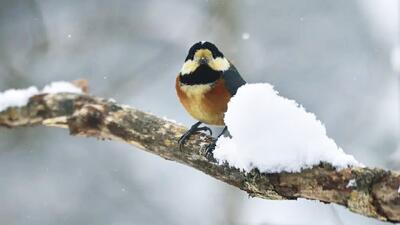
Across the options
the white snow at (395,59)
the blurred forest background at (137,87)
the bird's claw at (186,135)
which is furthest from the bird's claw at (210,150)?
the white snow at (395,59)

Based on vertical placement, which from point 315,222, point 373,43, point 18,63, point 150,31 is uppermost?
point 373,43

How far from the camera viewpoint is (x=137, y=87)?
685 cm

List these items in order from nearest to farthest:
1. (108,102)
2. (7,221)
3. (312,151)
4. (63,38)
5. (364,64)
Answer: (312,151), (108,102), (7,221), (63,38), (364,64)

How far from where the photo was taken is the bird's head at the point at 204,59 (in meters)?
3.03

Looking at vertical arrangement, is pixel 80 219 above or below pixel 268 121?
above

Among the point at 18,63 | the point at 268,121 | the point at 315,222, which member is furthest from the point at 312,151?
the point at 18,63

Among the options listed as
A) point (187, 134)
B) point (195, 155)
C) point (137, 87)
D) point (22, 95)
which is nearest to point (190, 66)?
point (187, 134)

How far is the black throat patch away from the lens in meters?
3.03

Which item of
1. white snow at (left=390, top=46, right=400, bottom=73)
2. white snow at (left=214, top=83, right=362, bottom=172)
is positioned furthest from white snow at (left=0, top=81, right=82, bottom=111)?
white snow at (left=390, top=46, right=400, bottom=73)

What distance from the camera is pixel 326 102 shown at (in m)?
7.38

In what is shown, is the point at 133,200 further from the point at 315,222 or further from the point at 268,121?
the point at 268,121

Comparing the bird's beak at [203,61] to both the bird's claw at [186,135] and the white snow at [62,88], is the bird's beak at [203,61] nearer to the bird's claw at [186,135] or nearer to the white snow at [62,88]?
the bird's claw at [186,135]

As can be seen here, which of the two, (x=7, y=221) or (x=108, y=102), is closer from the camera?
Result: (x=108, y=102)

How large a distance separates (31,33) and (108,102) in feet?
13.0
